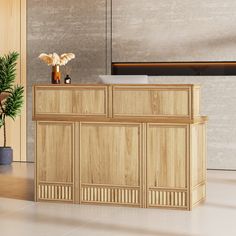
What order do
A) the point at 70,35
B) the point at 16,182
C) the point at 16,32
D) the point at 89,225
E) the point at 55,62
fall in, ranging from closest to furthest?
the point at 89,225 < the point at 55,62 < the point at 16,182 < the point at 70,35 < the point at 16,32

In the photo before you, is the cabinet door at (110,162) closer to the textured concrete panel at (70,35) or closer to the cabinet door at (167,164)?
the cabinet door at (167,164)

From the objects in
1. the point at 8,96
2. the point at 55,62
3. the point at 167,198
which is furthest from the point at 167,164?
the point at 8,96

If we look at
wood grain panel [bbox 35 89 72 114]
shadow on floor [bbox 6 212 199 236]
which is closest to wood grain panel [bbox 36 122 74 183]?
wood grain panel [bbox 35 89 72 114]

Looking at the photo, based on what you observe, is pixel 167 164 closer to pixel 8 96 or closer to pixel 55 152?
pixel 55 152

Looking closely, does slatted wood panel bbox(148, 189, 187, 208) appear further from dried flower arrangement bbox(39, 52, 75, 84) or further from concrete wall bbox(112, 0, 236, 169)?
concrete wall bbox(112, 0, 236, 169)

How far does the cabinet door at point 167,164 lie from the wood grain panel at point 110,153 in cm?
14

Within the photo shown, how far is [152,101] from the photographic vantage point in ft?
22.6

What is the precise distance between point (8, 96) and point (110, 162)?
382 cm

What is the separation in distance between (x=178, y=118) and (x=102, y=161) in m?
0.89

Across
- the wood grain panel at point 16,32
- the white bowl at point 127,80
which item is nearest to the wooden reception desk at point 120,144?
the white bowl at point 127,80

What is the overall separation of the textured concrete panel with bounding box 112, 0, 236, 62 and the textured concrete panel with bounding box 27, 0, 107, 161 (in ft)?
0.93

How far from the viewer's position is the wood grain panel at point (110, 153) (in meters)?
6.94

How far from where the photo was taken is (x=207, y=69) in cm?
1026

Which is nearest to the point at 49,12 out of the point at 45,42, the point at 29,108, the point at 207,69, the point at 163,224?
the point at 45,42
